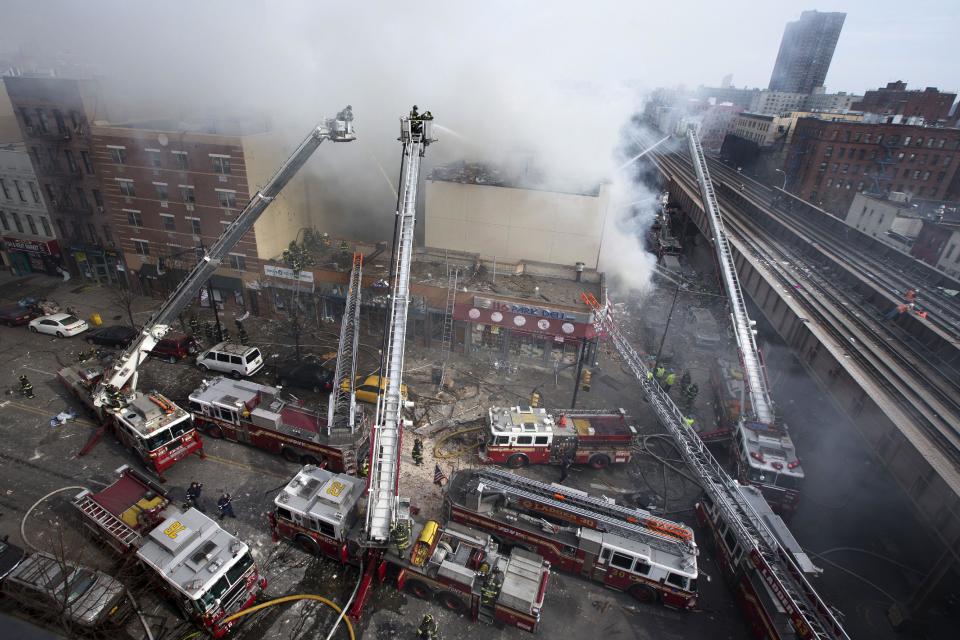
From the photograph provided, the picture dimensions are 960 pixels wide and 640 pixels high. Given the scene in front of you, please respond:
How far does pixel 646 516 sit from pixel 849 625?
5789 mm

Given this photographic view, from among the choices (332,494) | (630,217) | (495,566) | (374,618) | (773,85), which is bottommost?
(374,618)

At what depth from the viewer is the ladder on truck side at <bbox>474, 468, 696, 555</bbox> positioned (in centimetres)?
1189

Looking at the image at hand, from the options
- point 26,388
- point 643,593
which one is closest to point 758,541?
point 643,593

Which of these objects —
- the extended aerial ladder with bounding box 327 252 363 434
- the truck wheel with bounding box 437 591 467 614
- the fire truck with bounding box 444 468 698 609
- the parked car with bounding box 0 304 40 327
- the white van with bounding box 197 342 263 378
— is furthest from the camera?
the parked car with bounding box 0 304 40 327

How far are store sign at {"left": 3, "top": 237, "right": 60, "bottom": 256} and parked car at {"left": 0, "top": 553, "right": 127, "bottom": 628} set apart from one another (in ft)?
82.4

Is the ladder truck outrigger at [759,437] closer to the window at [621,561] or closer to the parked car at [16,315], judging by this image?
the window at [621,561]

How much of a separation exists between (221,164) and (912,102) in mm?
85214

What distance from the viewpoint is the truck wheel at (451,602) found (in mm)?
11273

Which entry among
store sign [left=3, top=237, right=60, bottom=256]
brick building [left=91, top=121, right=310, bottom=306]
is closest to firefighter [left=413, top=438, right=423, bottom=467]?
brick building [left=91, top=121, right=310, bottom=306]

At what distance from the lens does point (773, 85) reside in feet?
412

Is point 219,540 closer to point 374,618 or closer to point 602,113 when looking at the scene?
point 374,618

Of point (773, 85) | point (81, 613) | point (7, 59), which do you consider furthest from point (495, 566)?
point (773, 85)

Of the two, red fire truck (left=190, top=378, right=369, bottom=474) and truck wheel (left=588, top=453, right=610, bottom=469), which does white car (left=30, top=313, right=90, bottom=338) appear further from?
truck wheel (left=588, top=453, right=610, bottom=469)

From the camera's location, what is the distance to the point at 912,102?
63.1 metres
